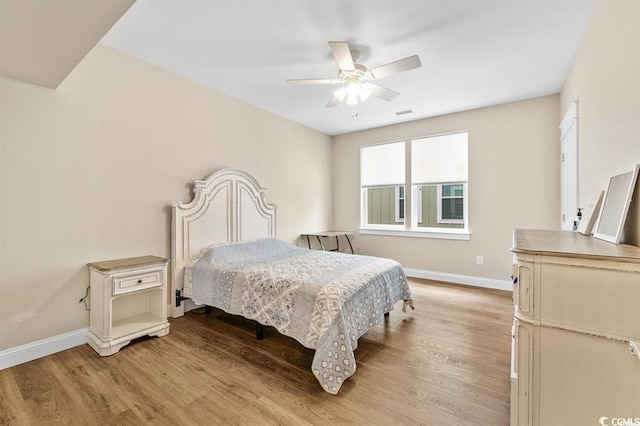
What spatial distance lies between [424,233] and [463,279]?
0.90m

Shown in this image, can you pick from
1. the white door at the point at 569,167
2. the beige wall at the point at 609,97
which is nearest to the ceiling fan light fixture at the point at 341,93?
the beige wall at the point at 609,97

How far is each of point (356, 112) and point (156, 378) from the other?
395 cm

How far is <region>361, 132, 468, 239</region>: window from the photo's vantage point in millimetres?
4348

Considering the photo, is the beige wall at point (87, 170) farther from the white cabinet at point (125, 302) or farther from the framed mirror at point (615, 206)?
the framed mirror at point (615, 206)

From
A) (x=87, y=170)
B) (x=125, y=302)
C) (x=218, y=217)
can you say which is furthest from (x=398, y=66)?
(x=125, y=302)

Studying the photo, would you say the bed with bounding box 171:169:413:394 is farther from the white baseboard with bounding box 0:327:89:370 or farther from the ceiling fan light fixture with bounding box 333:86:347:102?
the ceiling fan light fixture with bounding box 333:86:347:102

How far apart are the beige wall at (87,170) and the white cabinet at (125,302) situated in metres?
0.20

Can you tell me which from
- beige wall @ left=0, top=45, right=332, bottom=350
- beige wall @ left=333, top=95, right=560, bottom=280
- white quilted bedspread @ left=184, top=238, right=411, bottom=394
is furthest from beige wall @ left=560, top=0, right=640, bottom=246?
beige wall @ left=0, top=45, right=332, bottom=350

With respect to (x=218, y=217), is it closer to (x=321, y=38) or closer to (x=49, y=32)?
(x=49, y=32)

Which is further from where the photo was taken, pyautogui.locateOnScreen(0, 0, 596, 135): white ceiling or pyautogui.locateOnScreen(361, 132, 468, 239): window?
pyautogui.locateOnScreen(361, 132, 468, 239): window

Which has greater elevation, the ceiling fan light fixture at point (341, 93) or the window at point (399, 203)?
the ceiling fan light fixture at point (341, 93)

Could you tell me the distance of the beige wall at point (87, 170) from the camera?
6.95ft

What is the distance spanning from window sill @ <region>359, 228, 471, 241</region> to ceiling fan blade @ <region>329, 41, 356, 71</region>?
3079mm

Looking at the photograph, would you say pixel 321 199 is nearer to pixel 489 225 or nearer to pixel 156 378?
pixel 489 225
